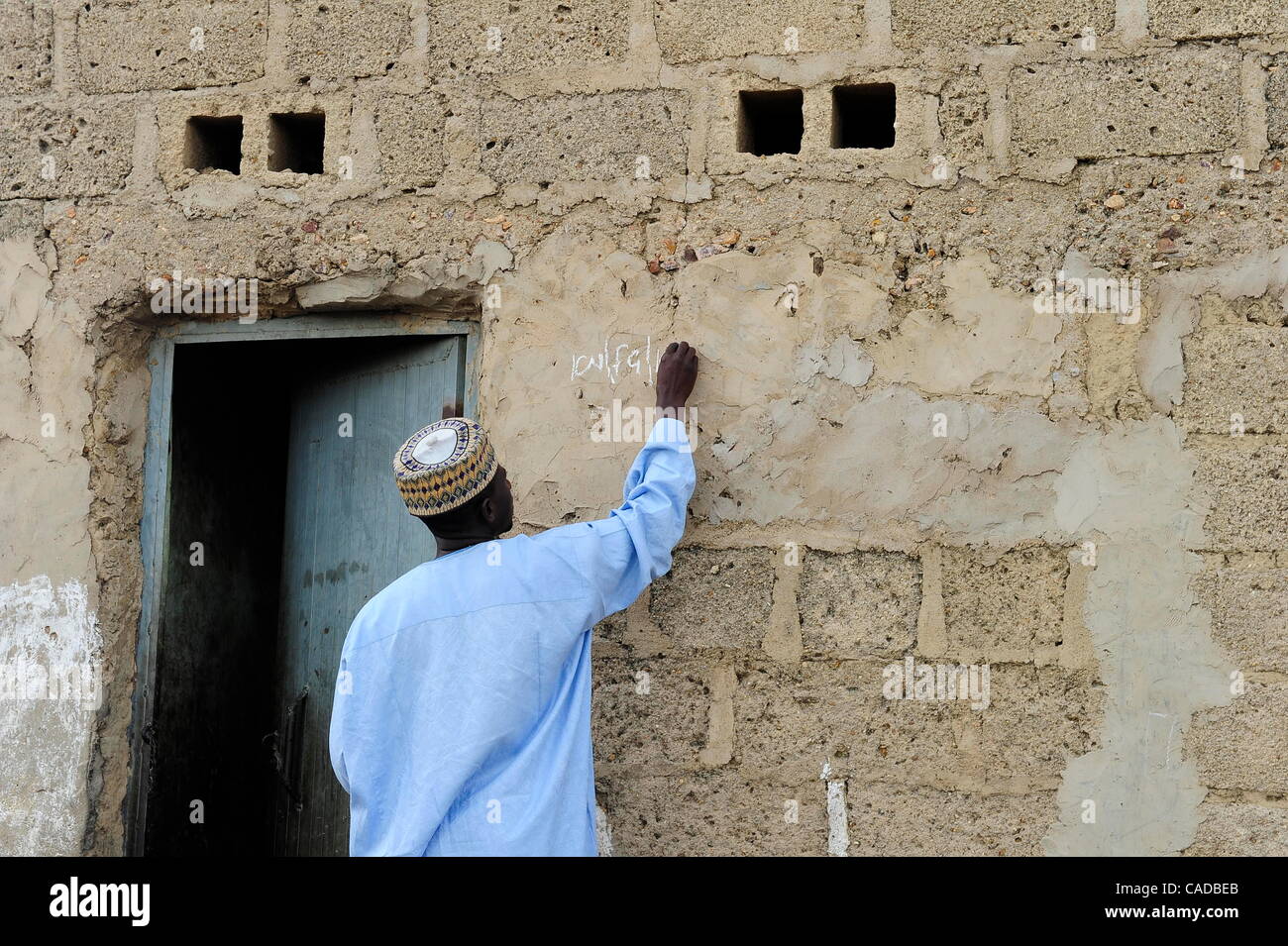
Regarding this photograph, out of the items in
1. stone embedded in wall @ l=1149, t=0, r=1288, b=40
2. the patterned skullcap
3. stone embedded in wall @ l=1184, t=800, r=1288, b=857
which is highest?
stone embedded in wall @ l=1149, t=0, r=1288, b=40

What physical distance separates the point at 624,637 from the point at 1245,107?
6.03 ft

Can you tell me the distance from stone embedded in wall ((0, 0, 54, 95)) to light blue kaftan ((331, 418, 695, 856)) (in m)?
1.95

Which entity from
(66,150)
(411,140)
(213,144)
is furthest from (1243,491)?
(66,150)

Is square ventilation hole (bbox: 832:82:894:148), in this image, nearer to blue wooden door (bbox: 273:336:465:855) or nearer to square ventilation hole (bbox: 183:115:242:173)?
blue wooden door (bbox: 273:336:465:855)

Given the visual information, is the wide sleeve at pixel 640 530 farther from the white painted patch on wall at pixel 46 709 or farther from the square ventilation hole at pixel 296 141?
the white painted patch on wall at pixel 46 709

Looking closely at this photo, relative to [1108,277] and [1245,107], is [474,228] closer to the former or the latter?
[1108,277]

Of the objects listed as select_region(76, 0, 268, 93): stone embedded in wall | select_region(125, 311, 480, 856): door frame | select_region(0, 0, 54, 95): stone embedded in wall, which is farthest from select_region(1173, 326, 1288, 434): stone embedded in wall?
select_region(0, 0, 54, 95): stone embedded in wall

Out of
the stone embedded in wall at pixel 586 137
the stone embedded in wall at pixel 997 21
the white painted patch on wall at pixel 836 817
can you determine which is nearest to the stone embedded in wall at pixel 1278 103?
the stone embedded in wall at pixel 997 21

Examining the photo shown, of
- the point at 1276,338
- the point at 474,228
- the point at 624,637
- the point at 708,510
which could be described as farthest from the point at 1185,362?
the point at 474,228

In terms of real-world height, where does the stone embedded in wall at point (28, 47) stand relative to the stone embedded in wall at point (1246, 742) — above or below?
above

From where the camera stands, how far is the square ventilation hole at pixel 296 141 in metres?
3.27

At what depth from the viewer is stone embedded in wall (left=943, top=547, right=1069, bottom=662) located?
275 cm

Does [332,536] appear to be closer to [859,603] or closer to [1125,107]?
[859,603]

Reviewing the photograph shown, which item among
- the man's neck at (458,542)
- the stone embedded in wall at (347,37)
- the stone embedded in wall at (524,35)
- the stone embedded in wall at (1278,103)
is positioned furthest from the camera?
the stone embedded in wall at (347,37)
